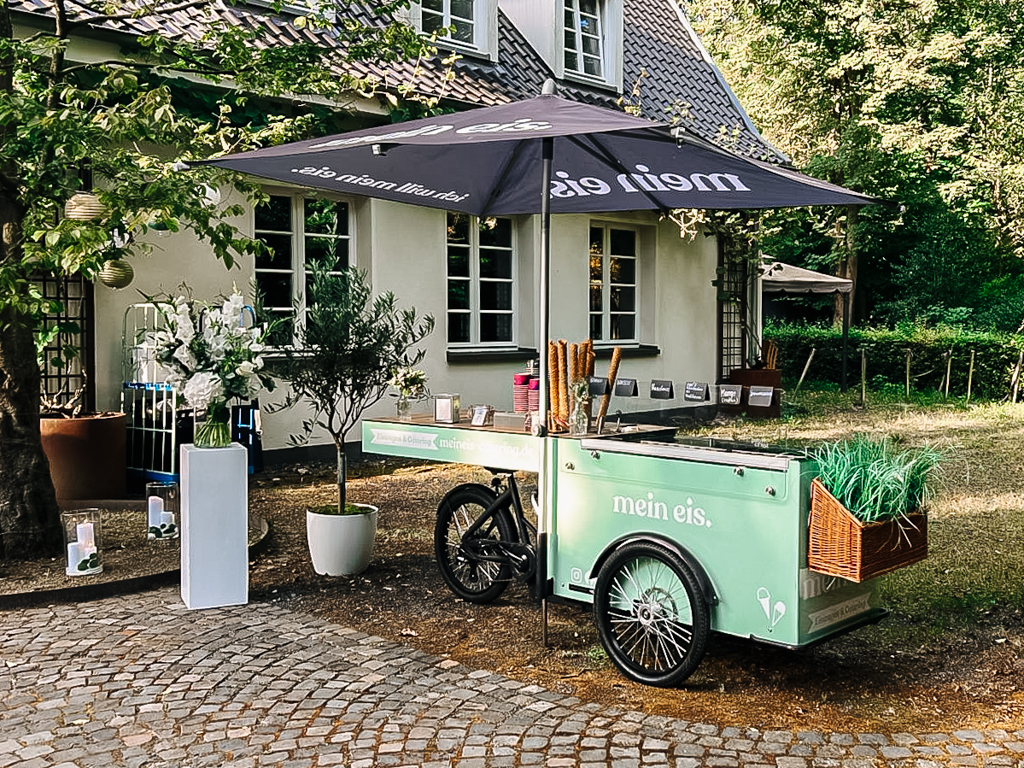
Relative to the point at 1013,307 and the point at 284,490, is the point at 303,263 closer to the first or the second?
the point at 284,490

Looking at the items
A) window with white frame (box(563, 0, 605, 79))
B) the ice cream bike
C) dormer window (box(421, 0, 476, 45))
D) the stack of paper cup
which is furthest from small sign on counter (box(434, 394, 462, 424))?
window with white frame (box(563, 0, 605, 79))

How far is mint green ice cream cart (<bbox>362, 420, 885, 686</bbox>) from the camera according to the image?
4223mm

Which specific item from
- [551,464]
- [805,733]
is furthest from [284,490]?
[805,733]

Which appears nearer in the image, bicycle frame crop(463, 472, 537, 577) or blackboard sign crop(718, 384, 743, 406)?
blackboard sign crop(718, 384, 743, 406)

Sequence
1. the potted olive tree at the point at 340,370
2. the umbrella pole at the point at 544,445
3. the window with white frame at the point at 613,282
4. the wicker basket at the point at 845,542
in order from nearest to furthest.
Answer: the wicker basket at the point at 845,542 < the umbrella pole at the point at 544,445 < the potted olive tree at the point at 340,370 < the window with white frame at the point at 613,282

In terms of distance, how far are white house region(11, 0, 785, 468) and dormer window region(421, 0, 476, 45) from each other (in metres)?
0.02

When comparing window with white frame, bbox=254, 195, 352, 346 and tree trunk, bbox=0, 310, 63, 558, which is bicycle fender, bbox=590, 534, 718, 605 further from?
window with white frame, bbox=254, 195, 352, 346

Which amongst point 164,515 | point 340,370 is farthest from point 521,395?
point 164,515

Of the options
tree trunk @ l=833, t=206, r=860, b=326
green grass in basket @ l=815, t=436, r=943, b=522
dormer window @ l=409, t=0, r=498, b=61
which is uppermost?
dormer window @ l=409, t=0, r=498, b=61

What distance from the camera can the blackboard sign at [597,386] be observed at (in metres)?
5.30

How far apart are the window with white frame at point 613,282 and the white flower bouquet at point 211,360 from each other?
9.09 metres

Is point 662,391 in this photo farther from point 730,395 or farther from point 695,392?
point 730,395

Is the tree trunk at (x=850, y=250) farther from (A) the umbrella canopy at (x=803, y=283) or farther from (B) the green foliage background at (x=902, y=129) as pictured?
(A) the umbrella canopy at (x=803, y=283)

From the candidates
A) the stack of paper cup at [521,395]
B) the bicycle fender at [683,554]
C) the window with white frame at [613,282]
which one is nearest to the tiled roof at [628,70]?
the window with white frame at [613,282]
